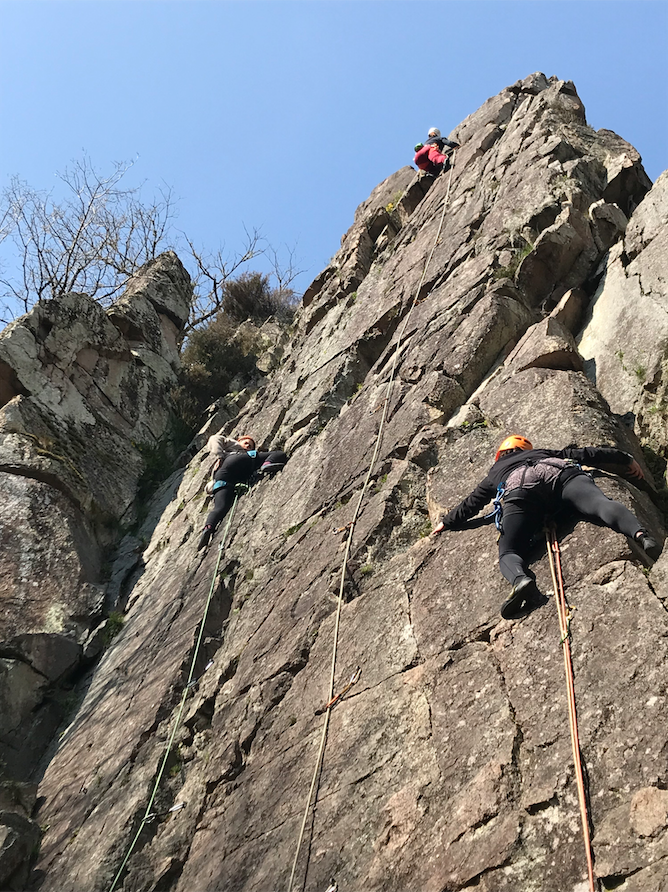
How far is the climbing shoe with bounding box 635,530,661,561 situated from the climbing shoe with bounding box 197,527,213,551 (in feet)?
20.6

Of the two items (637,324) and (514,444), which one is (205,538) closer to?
(514,444)

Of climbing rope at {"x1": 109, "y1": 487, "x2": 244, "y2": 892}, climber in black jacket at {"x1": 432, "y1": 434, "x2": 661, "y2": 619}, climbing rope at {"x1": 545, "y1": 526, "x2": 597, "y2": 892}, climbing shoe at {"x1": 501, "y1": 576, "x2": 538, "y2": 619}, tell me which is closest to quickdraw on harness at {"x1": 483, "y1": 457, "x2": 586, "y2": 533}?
climber in black jacket at {"x1": 432, "y1": 434, "x2": 661, "y2": 619}

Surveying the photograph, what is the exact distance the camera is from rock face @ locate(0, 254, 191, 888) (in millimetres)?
8680

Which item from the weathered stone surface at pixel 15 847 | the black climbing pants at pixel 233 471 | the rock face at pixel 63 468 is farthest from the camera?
the black climbing pants at pixel 233 471

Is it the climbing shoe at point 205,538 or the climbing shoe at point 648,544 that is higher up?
the climbing shoe at point 205,538

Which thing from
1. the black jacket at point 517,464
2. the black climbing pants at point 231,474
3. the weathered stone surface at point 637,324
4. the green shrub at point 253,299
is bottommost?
the black jacket at point 517,464

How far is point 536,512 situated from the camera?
5273mm

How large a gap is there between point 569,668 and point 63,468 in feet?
30.6

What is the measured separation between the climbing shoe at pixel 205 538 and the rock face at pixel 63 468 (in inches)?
65.7

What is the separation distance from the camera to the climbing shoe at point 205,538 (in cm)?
975

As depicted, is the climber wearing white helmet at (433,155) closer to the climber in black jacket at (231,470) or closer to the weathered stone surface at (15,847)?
the climber in black jacket at (231,470)

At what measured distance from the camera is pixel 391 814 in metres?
4.32

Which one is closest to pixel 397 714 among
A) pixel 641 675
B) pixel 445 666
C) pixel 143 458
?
pixel 445 666

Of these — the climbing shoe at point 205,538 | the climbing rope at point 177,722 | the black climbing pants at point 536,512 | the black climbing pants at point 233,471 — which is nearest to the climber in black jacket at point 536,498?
the black climbing pants at point 536,512
